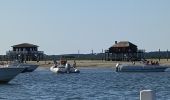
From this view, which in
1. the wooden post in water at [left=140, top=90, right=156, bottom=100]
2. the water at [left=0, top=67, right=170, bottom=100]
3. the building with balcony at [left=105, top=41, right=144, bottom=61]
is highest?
the building with balcony at [left=105, top=41, right=144, bottom=61]

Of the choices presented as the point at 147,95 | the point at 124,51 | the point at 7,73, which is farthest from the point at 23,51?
the point at 147,95

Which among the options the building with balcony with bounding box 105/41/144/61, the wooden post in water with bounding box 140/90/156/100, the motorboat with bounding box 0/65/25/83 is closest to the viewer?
the wooden post in water with bounding box 140/90/156/100

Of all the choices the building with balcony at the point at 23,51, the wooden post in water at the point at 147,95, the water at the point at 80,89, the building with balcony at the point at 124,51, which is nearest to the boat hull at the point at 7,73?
the water at the point at 80,89

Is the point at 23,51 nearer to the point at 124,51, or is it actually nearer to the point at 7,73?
the point at 124,51

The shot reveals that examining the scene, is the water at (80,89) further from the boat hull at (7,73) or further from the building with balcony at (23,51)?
the building with balcony at (23,51)

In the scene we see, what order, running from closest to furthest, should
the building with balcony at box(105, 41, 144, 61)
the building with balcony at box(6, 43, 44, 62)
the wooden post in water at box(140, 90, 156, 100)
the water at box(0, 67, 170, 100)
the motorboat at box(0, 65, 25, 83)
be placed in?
the wooden post in water at box(140, 90, 156, 100)
the water at box(0, 67, 170, 100)
the motorboat at box(0, 65, 25, 83)
the building with balcony at box(105, 41, 144, 61)
the building with balcony at box(6, 43, 44, 62)

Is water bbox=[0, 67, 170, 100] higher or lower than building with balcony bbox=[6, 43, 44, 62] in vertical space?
lower

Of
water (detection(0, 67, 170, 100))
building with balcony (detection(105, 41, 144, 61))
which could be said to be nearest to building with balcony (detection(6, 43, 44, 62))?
building with balcony (detection(105, 41, 144, 61))

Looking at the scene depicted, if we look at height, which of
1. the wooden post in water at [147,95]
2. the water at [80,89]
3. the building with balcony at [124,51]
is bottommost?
the water at [80,89]

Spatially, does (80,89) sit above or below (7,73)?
below

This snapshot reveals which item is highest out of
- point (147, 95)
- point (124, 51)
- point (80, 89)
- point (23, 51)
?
point (23, 51)

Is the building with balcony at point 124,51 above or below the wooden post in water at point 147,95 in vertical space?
above

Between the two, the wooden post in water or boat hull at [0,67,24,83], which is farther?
boat hull at [0,67,24,83]

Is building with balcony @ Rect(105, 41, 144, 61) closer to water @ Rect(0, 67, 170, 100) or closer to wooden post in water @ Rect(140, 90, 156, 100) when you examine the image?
water @ Rect(0, 67, 170, 100)
